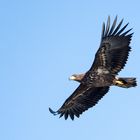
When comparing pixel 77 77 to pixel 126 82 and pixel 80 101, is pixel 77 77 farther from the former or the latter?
pixel 126 82

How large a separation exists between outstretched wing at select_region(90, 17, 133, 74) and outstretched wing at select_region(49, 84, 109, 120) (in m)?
1.33

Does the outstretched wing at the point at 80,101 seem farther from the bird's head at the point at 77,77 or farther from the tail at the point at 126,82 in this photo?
the tail at the point at 126,82

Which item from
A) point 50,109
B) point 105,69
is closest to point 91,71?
point 105,69

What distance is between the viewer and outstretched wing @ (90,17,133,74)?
21.6 meters

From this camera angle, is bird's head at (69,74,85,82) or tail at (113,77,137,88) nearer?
tail at (113,77,137,88)

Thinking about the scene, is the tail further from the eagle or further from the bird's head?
the bird's head

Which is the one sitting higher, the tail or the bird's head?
the bird's head

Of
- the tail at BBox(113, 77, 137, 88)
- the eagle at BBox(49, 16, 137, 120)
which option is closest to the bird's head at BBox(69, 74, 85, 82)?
the eagle at BBox(49, 16, 137, 120)

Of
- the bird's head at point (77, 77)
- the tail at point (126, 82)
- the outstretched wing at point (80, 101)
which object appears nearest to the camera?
the tail at point (126, 82)

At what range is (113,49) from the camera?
22.0 meters

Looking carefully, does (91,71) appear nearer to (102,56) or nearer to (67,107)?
(102,56)

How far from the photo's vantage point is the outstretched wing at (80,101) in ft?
76.2

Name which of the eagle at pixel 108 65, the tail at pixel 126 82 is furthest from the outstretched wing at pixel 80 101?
the tail at pixel 126 82

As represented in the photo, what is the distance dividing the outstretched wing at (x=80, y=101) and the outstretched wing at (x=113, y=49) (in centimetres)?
133
